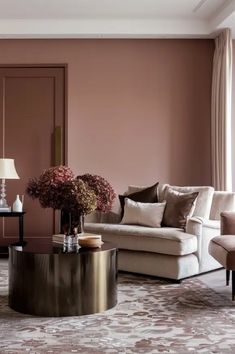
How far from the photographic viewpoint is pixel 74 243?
3416mm

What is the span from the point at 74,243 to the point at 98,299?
17.5 inches

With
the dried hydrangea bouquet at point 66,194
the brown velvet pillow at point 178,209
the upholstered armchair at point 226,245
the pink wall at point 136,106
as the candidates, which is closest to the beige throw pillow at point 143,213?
the brown velvet pillow at point 178,209

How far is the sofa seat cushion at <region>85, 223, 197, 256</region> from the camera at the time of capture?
4137mm

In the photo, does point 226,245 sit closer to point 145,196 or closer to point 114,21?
point 145,196

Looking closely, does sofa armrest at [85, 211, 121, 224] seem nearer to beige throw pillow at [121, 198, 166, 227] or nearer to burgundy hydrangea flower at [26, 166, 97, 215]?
beige throw pillow at [121, 198, 166, 227]

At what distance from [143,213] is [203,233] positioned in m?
0.69

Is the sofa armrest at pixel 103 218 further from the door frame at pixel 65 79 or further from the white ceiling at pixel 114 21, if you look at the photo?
the white ceiling at pixel 114 21

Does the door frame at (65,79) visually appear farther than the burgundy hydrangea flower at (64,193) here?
Yes

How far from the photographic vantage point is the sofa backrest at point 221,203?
15.7 ft

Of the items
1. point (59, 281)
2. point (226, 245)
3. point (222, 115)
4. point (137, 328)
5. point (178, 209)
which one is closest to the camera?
point (137, 328)

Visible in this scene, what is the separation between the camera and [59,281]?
3145 millimetres

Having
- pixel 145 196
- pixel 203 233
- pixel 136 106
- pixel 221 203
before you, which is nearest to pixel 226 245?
pixel 203 233

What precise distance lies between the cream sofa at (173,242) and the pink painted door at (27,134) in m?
1.19

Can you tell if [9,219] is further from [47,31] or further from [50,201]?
[50,201]
